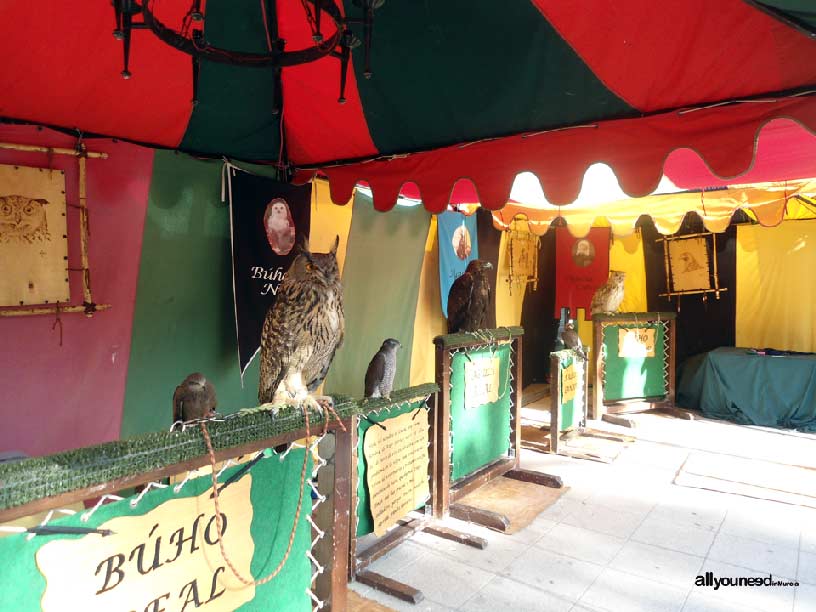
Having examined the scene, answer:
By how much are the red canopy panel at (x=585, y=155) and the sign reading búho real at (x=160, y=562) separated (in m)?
1.83

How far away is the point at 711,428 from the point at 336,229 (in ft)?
14.2

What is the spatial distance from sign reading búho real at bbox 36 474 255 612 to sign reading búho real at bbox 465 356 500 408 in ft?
6.22

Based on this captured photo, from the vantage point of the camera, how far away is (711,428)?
17.0 ft

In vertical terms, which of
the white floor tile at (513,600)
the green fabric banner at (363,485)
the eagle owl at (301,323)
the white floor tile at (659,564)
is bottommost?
the white floor tile at (659,564)

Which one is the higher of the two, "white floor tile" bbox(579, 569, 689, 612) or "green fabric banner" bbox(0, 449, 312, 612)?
"green fabric banner" bbox(0, 449, 312, 612)

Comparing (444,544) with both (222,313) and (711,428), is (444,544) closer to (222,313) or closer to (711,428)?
(222,313)

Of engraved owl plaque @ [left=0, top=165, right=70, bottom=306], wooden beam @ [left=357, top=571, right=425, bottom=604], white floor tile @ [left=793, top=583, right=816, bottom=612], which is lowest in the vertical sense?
white floor tile @ [left=793, top=583, right=816, bottom=612]

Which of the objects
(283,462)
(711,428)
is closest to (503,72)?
(283,462)

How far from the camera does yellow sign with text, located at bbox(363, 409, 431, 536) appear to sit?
2291mm

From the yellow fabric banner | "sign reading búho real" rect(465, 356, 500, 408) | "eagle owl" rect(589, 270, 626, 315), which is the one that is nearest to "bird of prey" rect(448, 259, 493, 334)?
"sign reading búho real" rect(465, 356, 500, 408)

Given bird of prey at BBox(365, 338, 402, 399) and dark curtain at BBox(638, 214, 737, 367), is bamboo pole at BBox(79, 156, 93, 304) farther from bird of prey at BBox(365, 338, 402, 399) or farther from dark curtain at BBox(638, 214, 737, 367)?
dark curtain at BBox(638, 214, 737, 367)

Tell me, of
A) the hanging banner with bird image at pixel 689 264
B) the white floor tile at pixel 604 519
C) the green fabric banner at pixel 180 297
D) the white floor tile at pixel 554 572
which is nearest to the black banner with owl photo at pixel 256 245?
the green fabric banner at pixel 180 297

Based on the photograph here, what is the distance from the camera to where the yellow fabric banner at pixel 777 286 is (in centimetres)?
568

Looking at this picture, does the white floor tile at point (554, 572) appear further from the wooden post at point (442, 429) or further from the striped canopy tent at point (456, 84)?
the striped canopy tent at point (456, 84)
